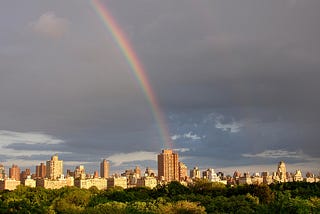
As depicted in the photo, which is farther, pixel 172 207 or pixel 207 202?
pixel 207 202

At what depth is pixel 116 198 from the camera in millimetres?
91250

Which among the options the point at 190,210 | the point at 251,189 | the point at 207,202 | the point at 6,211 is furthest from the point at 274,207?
the point at 251,189

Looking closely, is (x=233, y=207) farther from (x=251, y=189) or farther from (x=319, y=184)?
(x=319, y=184)

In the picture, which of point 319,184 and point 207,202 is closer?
point 207,202

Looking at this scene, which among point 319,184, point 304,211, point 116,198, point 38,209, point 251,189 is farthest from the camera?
point 319,184

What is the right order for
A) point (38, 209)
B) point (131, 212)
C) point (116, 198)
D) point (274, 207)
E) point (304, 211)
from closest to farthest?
point (304, 211)
point (274, 207)
point (131, 212)
point (38, 209)
point (116, 198)

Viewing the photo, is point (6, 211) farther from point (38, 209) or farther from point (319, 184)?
point (319, 184)

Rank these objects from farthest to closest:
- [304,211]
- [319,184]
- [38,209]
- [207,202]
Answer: [319,184], [207,202], [38,209], [304,211]

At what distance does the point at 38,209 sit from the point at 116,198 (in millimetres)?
34295

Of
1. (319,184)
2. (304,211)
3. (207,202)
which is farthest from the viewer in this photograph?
(319,184)

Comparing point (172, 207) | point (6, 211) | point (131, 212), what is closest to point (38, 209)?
point (6, 211)

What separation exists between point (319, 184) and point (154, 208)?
52155 mm

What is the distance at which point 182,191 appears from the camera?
3696 inches

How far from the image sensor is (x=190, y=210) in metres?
54.8
